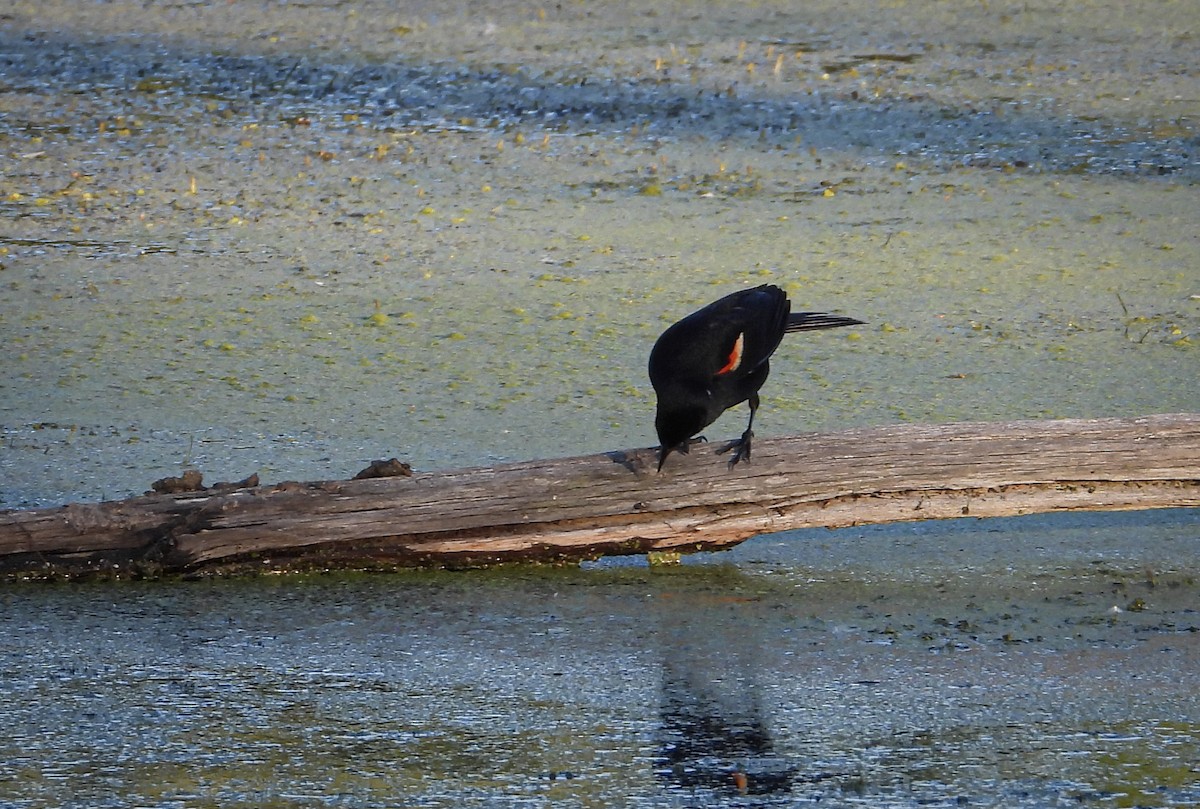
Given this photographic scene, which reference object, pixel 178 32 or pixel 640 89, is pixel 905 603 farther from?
pixel 178 32

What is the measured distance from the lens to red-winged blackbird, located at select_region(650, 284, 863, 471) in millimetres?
3016

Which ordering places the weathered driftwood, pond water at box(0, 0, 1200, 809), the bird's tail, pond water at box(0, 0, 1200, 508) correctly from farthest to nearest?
pond water at box(0, 0, 1200, 508), the bird's tail, the weathered driftwood, pond water at box(0, 0, 1200, 809)

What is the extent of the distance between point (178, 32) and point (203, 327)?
4029 millimetres

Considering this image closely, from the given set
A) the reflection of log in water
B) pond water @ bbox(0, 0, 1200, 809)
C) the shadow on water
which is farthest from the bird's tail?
the shadow on water

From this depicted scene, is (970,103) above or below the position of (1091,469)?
above

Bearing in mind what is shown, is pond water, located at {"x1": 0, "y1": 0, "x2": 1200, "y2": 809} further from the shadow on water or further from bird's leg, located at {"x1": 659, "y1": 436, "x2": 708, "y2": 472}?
bird's leg, located at {"x1": 659, "y1": 436, "x2": 708, "y2": 472}

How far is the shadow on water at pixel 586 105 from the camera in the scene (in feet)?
20.6

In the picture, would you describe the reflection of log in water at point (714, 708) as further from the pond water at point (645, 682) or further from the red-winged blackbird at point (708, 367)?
the red-winged blackbird at point (708, 367)

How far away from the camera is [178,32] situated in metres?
8.09

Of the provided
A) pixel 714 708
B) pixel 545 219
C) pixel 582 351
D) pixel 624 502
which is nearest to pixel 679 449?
pixel 624 502

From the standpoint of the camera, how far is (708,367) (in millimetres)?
3053

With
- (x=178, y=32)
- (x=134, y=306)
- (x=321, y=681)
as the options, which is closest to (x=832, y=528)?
(x=321, y=681)

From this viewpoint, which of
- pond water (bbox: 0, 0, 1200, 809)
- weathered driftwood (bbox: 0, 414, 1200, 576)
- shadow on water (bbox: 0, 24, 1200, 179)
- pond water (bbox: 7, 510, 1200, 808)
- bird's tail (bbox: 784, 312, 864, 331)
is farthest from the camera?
shadow on water (bbox: 0, 24, 1200, 179)

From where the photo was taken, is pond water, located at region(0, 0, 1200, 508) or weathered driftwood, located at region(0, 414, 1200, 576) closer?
weathered driftwood, located at region(0, 414, 1200, 576)
